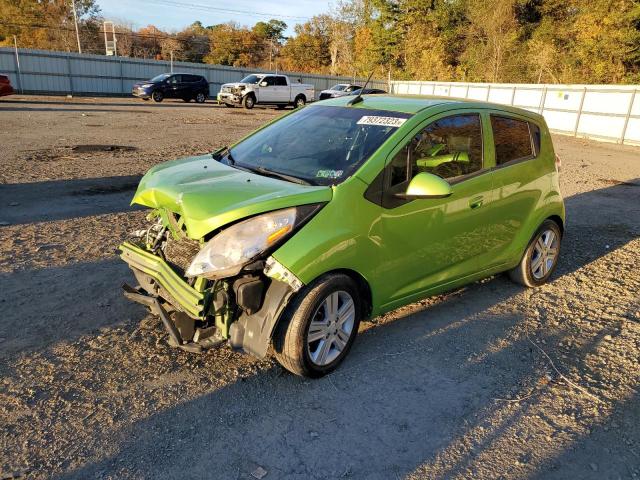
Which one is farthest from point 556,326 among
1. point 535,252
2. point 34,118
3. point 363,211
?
point 34,118

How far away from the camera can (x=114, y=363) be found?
336 cm

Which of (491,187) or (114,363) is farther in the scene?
(491,187)

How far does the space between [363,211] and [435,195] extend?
1.65 feet

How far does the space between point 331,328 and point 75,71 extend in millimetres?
33659

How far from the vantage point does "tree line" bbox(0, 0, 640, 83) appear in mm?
33509

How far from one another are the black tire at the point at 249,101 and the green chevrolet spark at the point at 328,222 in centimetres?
2463

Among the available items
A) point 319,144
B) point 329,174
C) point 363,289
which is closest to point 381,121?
point 319,144

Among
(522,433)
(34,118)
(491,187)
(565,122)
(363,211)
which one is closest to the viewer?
(522,433)

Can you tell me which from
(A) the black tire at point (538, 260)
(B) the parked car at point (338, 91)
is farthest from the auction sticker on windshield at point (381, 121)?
(B) the parked car at point (338, 91)

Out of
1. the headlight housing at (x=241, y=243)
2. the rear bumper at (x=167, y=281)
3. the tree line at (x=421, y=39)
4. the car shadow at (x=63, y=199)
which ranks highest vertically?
the tree line at (x=421, y=39)

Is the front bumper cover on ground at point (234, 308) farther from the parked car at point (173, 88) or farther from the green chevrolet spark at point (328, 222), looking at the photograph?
the parked car at point (173, 88)

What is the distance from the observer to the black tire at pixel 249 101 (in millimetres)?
28073

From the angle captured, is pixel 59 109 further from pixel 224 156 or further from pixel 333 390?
pixel 333 390

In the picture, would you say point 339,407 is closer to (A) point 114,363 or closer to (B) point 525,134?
(A) point 114,363
